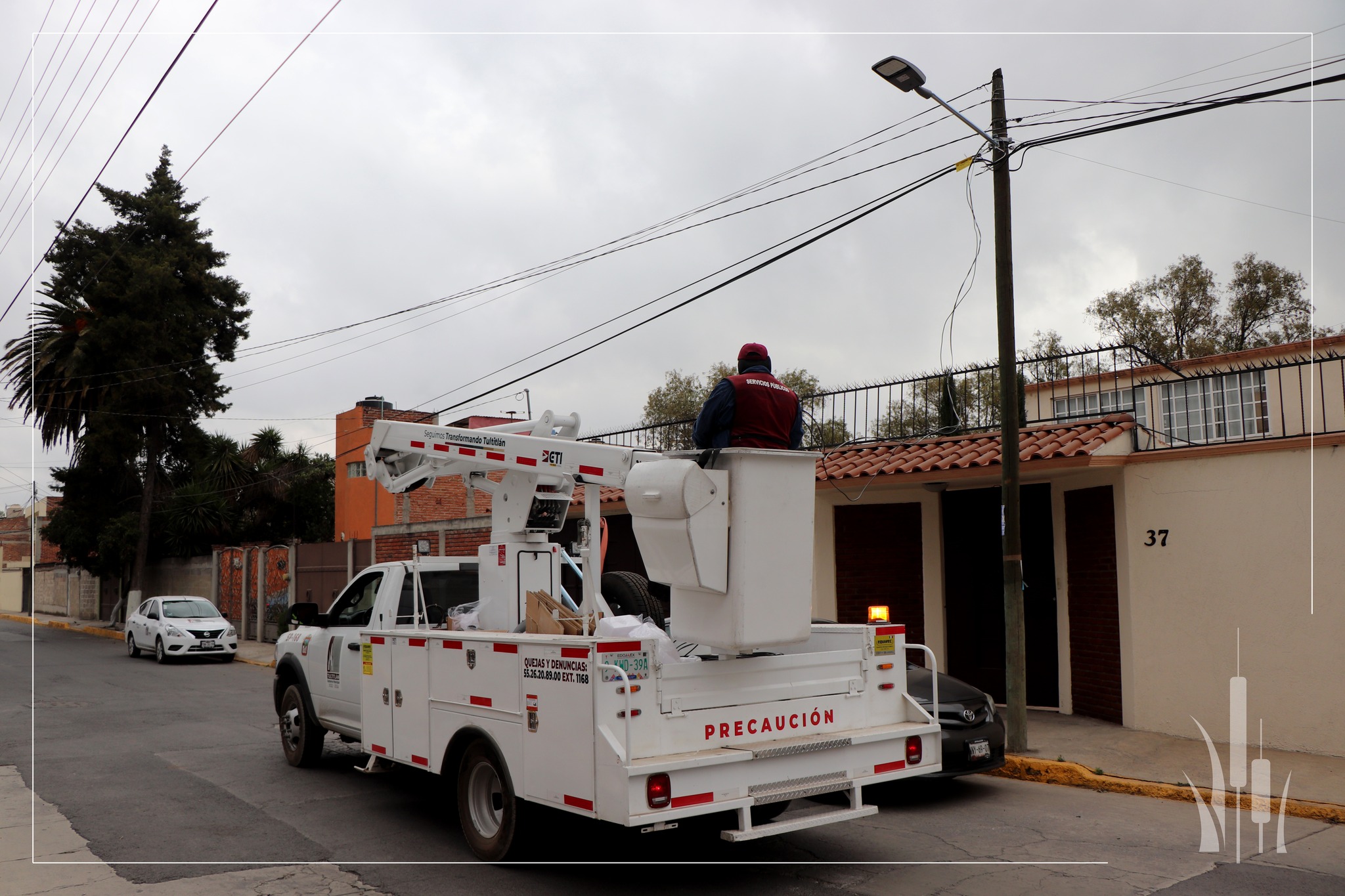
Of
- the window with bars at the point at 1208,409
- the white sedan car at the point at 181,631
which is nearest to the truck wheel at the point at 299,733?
the window with bars at the point at 1208,409

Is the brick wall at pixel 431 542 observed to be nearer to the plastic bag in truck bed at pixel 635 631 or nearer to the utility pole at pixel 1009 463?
the utility pole at pixel 1009 463

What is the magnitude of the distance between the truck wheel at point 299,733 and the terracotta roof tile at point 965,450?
7006mm

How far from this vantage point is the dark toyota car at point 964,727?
314 inches

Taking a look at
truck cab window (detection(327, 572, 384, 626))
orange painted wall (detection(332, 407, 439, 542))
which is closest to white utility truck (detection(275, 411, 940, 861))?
truck cab window (detection(327, 572, 384, 626))

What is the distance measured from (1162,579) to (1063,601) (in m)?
1.53

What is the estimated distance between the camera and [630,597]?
759cm

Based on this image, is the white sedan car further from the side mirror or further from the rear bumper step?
the rear bumper step

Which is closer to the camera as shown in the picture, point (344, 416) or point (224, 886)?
point (224, 886)

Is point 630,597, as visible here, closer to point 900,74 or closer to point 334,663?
point 334,663

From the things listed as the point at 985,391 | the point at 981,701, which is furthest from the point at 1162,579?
the point at 985,391

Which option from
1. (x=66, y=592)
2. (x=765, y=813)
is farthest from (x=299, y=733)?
(x=66, y=592)

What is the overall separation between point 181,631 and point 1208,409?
20.2 metres

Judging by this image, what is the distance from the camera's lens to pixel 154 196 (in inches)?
1280

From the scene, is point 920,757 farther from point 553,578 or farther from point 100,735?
point 100,735
